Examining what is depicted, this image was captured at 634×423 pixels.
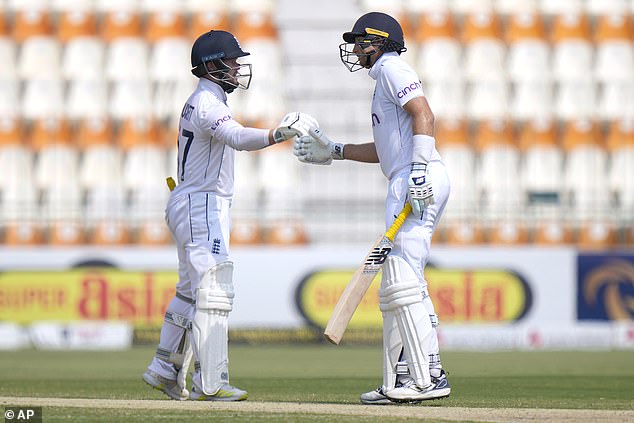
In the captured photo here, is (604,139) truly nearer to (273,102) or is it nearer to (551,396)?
(273,102)

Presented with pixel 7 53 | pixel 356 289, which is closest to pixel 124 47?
pixel 7 53

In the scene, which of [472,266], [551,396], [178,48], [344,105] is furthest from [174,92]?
[551,396]

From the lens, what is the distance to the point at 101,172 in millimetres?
17547

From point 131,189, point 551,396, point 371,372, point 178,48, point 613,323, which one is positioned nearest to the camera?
point 551,396

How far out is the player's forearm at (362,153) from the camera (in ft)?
24.6

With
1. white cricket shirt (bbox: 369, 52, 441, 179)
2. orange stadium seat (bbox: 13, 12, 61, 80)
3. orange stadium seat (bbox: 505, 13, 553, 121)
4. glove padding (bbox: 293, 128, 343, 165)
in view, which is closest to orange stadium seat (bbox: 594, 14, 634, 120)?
orange stadium seat (bbox: 505, 13, 553, 121)

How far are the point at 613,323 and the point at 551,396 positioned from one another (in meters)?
8.12

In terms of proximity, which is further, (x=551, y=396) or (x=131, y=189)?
(x=131, y=189)

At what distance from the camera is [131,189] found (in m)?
17.2

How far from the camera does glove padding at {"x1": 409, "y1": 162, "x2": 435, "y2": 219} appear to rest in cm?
674

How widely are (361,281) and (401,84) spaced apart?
1.14 metres

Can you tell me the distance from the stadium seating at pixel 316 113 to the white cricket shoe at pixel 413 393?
9085mm
